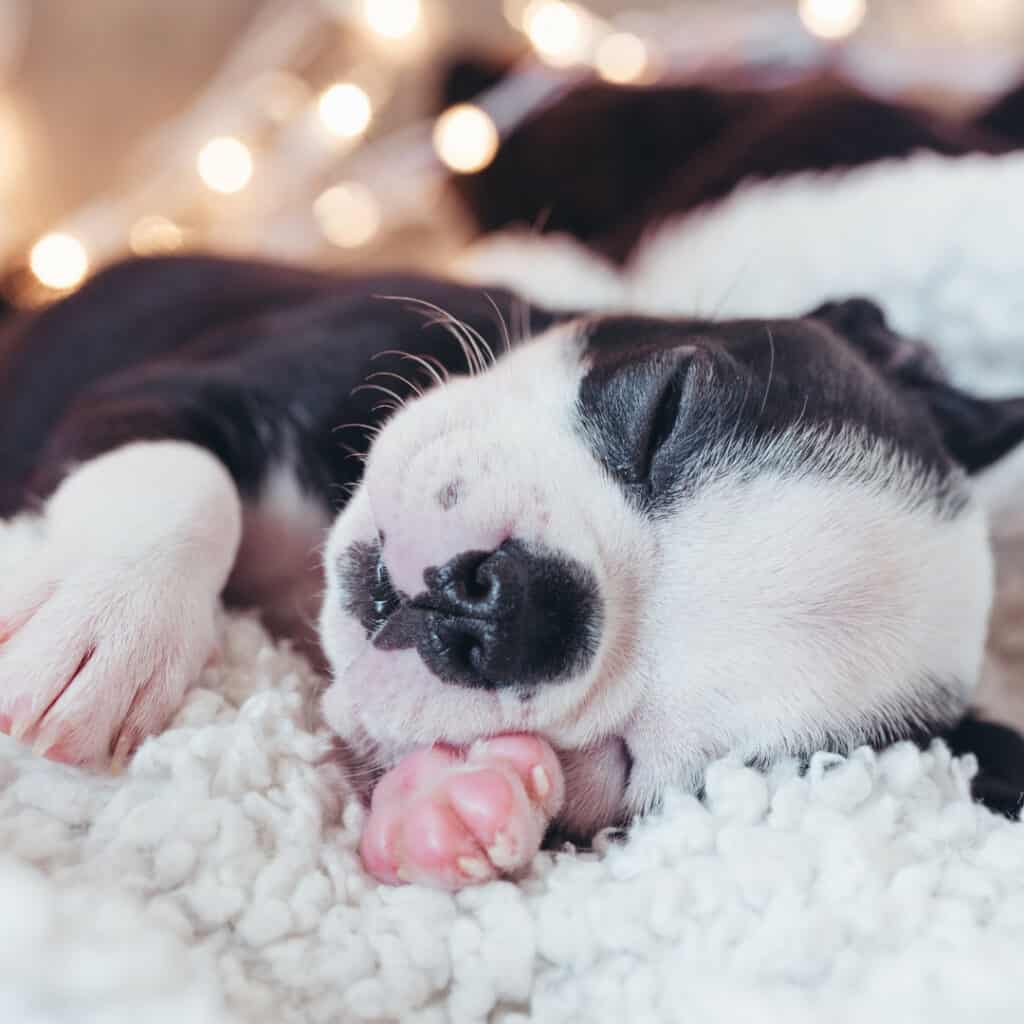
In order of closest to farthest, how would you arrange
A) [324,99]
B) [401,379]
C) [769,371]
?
[769,371] → [401,379] → [324,99]

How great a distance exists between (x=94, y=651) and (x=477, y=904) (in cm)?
35

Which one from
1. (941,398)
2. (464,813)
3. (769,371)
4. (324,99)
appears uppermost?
(324,99)

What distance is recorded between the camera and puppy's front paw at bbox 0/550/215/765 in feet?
2.61

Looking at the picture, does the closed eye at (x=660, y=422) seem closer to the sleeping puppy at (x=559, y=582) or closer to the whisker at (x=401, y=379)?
the sleeping puppy at (x=559, y=582)

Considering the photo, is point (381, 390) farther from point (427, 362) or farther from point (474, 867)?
point (474, 867)

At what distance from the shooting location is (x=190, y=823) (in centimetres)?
73

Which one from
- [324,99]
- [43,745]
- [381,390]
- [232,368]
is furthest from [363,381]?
[324,99]

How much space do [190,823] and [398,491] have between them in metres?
0.30

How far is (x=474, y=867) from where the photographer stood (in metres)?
0.75

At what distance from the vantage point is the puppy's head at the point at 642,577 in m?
0.82

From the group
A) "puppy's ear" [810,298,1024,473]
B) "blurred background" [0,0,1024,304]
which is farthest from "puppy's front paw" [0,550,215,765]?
"blurred background" [0,0,1024,304]

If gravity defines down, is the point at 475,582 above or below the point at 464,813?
above

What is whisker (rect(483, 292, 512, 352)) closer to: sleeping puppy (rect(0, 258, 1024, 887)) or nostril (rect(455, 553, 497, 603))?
sleeping puppy (rect(0, 258, 1024, 887))

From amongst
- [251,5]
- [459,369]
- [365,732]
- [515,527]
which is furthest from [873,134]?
[251,5]
